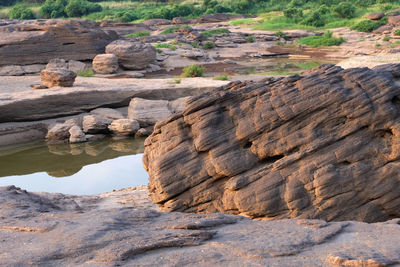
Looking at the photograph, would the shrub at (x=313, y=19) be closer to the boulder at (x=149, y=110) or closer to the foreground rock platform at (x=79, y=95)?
the foreground rock platform at (x=79, y=95)

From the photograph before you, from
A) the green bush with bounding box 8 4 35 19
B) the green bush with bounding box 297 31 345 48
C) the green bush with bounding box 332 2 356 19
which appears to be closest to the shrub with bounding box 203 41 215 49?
the green bush with bounding box 297 31 345 48

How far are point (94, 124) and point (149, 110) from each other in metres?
2.22

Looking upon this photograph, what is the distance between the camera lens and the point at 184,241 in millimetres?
4984

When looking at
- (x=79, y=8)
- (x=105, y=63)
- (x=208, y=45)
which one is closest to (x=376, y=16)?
(x=208, y=45)

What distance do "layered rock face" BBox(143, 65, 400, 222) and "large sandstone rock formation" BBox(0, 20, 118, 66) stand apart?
21285 millimetres

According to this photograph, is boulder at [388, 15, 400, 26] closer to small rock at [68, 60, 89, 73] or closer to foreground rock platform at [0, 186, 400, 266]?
small rock at [68, 60, 89, 73]

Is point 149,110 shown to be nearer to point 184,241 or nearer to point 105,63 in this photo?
point 105,63

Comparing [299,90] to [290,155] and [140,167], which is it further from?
[140,167]

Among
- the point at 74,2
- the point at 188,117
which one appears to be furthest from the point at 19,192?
the point at 74,2

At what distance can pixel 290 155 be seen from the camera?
897 centimetres

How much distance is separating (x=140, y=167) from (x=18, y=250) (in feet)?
34.9

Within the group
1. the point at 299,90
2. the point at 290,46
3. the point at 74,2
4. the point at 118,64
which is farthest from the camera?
the point at 74,2

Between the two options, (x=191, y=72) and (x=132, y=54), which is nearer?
(x=191, y=72)

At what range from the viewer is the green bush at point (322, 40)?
41.1 m
